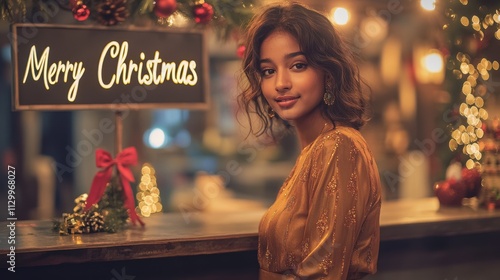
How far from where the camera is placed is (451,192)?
3.32 meters

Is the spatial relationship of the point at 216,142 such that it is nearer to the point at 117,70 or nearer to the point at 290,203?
the point at 117,70

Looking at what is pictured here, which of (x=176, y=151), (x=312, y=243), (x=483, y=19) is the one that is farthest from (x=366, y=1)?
(x=176, y=151)

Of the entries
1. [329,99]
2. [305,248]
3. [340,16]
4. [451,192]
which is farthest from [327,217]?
[340,16]

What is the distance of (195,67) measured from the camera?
115 inches

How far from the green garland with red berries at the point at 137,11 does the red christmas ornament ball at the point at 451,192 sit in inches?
48.3

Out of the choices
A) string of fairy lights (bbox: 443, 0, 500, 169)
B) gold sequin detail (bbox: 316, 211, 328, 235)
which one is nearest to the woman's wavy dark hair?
gold sequin detail (bbox: 316, 211, 328, 235)

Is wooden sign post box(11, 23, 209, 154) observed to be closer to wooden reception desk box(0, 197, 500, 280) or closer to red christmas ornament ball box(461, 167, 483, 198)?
wooden reception desk box(0, 197, 500, 280)

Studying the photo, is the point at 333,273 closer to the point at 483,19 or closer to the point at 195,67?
the point at 195,67

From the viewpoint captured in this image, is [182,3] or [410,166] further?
[410,166]

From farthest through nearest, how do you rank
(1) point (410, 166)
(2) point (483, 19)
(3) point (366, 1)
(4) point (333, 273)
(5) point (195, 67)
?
(1) point (410, 166), (3) point (366, 1), (2) point (483, 19), (5) point (195, 67), (4) point (333, 273)

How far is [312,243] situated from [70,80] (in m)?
1.20

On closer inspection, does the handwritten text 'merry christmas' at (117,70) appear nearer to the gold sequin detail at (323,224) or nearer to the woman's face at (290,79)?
the woman's face at (290,79)

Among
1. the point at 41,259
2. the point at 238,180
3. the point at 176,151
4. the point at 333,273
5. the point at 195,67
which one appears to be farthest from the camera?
the point at 238,180

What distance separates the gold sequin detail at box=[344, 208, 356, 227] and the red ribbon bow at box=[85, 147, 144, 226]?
3.27 feet
